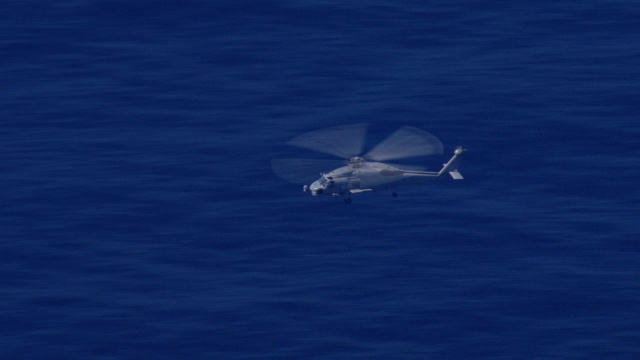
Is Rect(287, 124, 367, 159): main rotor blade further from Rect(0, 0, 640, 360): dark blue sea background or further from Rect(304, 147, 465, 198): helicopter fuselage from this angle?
Rect(0, 0, 640, 360): dark blue sea background

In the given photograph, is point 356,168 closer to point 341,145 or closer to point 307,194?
point 341,145

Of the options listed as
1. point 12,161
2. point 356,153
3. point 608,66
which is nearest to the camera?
point 356,153

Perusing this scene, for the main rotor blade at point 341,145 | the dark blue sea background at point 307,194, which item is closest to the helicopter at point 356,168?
the main rotor blade at point 341,145

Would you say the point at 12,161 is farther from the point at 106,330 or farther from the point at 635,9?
the point at 635,9

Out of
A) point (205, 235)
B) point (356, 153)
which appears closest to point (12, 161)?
point (205, 235)

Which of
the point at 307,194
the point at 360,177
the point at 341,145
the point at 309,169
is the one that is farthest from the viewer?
the point at 307,194

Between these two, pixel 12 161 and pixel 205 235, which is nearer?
pixel 205 235

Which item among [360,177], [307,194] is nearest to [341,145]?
[360,177]

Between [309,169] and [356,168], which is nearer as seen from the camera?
[356,168]
